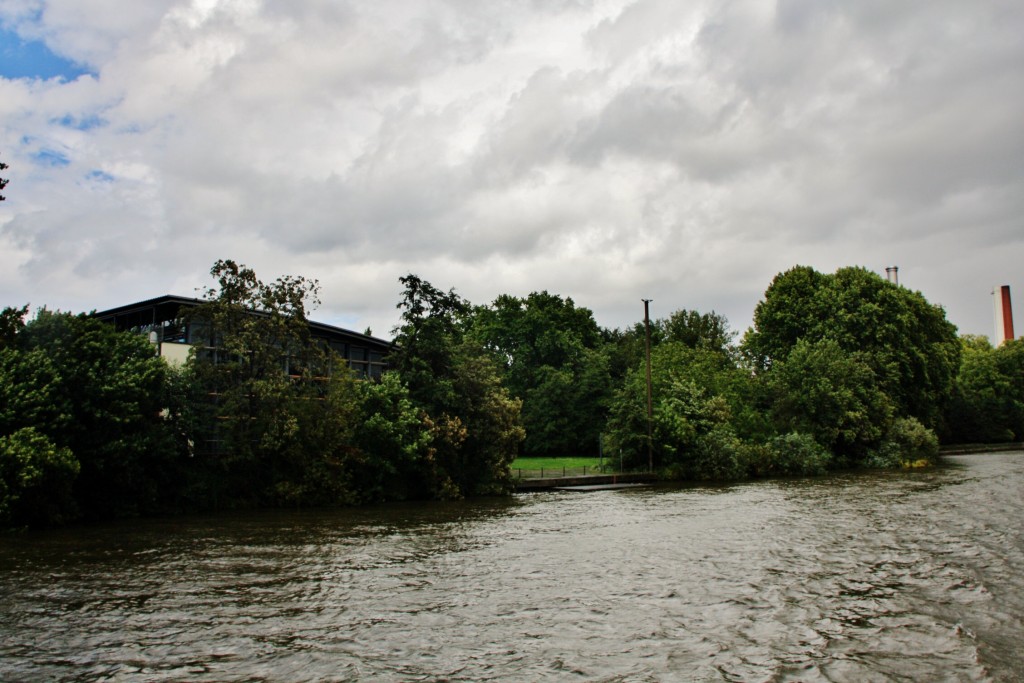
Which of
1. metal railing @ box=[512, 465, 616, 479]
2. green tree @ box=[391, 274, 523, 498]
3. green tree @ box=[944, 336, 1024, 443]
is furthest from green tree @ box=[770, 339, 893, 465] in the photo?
green tree @ box=[944, 336, 1024, 443]

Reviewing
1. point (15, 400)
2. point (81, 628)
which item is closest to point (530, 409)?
point (15, 400)

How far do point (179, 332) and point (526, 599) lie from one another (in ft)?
93.2

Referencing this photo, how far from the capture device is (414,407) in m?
38.0

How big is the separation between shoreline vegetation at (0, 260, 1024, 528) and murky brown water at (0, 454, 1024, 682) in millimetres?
3263

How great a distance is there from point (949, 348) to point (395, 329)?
189ft

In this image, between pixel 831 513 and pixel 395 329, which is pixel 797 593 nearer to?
pixel 831 513

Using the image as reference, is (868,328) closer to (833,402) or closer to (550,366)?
(833,402)

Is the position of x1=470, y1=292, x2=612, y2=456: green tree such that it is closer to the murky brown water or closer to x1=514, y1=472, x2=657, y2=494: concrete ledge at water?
x1=514, y1=472, x2=657, y2=494: concrete ledge at water

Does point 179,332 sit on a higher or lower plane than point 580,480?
higher

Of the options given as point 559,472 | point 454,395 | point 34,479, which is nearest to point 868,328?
point 559,472

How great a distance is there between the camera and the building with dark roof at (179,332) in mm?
37031

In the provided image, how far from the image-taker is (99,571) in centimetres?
1919

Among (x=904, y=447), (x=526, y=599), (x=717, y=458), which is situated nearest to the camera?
(x=526, y=599)

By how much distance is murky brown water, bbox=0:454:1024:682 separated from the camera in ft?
39.0
